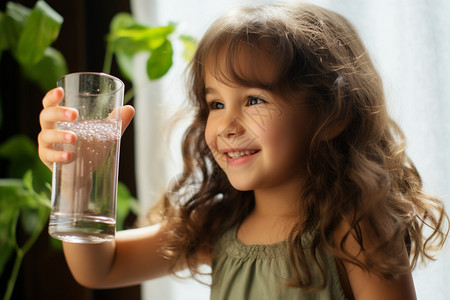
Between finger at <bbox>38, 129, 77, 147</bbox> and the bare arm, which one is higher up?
finger at <bbox>38, 129, 77, 147</bbox>

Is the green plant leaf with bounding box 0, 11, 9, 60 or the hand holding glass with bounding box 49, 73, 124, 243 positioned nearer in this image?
the hand holding glass with bounding box 49, 73, 124, 243

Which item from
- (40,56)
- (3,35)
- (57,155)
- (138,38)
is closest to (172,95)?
(138,38)

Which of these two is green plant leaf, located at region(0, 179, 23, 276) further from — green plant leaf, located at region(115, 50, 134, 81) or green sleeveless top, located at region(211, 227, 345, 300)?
green sleeveless top, located at region(211, 227, 345, 300)

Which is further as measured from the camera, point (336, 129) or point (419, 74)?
point (419, 74)

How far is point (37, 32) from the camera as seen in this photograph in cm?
106

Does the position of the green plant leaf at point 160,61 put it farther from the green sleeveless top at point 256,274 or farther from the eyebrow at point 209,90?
the green sleeveless top at point 256,274

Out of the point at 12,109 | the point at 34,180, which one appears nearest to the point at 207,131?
the point at 34,180

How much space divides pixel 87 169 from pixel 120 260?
29cm

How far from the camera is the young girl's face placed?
76 cm

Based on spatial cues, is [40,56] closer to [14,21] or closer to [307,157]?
[14,21]

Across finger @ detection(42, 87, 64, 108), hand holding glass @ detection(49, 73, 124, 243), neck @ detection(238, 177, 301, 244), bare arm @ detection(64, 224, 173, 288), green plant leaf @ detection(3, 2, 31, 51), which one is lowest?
bare arm @ detection(64, 224, 173, 288)

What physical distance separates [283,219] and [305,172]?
0.09m

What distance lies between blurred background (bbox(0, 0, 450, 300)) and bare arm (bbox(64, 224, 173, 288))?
155 millimetres

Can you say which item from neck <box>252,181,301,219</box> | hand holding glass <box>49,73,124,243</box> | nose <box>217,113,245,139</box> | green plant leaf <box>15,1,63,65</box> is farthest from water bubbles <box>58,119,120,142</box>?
green plant leaf <box>15,1,63,65</box>
